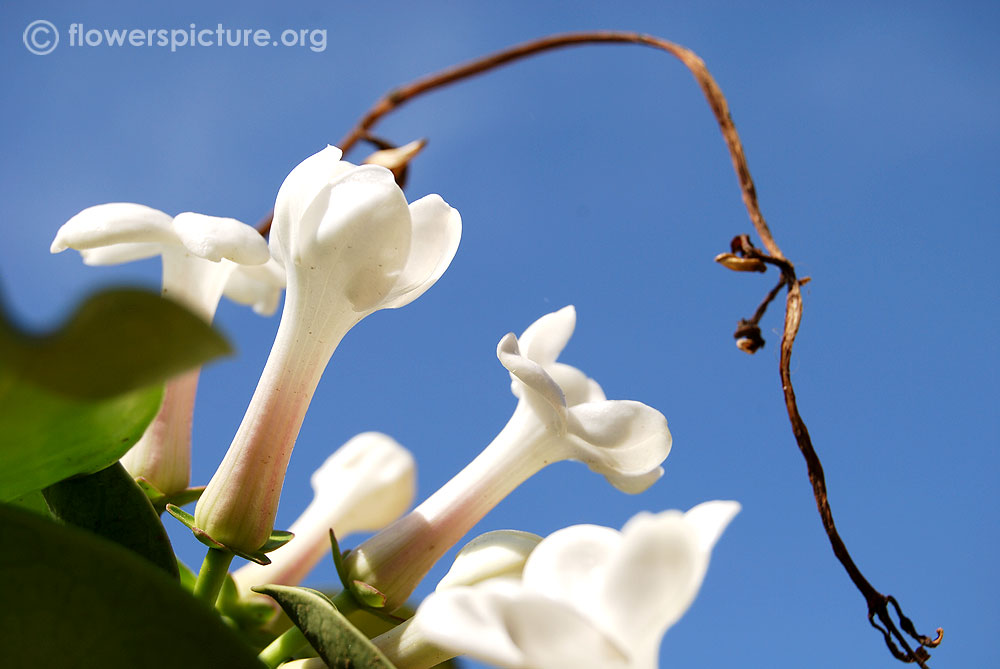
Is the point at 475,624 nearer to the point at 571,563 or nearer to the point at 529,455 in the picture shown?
the point at 571,563

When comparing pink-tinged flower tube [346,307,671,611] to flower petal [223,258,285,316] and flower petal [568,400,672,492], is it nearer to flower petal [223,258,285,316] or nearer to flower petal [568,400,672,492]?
flower petal [568,400,672,492]

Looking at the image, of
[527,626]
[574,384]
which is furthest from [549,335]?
[527,626]

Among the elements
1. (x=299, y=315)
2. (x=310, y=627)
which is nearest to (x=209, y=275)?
(x=299, y=315)

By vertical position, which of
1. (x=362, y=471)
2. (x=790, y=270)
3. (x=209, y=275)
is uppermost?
(x=790, y=270)

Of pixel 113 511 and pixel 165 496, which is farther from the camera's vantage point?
pixel 165 496

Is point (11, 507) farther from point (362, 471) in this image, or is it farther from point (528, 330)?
point (362, 471)

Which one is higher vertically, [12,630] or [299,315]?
[299,315]

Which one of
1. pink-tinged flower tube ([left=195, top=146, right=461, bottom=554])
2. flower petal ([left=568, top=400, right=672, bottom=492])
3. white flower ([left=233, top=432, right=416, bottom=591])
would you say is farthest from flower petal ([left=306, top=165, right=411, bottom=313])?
white flower ([left=233, top=432, right=416, bottom=591])
